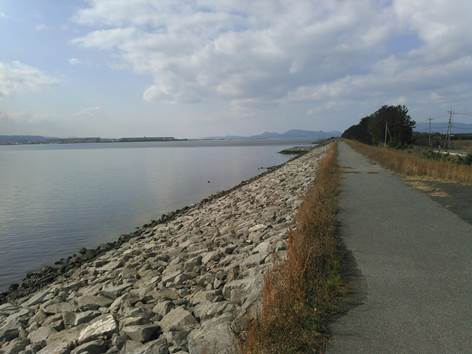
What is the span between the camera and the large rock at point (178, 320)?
190 inches

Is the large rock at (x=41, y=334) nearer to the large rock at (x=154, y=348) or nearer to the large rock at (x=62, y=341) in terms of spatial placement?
the large rock at (x=62, y=341)

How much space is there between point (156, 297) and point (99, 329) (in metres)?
1.19

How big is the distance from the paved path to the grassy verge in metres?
0.22

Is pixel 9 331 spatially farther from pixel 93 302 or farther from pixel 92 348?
pixel 92 348

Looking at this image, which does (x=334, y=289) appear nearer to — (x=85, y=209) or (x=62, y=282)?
(x=62, y=282)

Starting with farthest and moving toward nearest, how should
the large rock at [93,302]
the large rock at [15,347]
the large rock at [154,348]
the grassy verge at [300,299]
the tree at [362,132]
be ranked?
the tree at [362,132] → the large rock at [93,302] → the large rock at [15,347] → the large rock at [154,348] → the grassy verge at [300,299]

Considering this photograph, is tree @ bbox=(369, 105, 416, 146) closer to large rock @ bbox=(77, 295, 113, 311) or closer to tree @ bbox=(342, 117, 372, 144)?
tree @ bbox=(342, 117, 372, 144)

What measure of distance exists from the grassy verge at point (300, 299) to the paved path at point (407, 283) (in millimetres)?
218

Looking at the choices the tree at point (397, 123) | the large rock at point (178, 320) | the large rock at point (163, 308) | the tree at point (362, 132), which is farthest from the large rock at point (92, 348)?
the tree at point (362, 132)

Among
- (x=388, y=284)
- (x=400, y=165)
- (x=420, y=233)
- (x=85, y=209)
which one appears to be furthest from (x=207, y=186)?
(x=388, y=284)

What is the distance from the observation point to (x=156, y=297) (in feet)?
20.5

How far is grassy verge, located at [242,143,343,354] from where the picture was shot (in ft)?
11.3

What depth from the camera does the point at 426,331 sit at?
3.74 m

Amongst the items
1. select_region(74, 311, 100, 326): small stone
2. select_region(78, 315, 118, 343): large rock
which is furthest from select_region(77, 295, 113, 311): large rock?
select_region(78, 315, 118, 343): large rock
